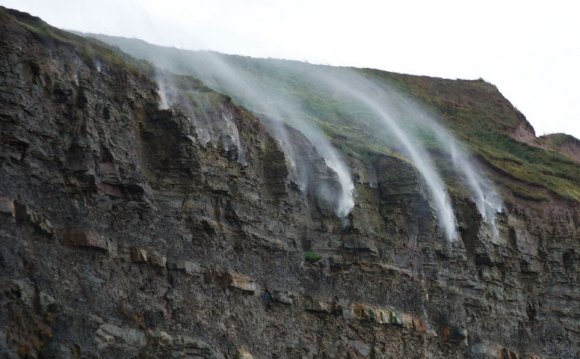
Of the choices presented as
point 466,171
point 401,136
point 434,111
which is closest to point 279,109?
point 401,136

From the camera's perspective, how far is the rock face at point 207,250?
23484 millimetres

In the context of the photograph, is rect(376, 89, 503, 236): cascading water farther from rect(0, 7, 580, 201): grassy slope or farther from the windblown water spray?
the windblown water spray

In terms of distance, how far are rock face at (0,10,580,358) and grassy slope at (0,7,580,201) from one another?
157 centimetres

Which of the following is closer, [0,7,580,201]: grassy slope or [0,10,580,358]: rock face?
[0,10,580,358]: rock face

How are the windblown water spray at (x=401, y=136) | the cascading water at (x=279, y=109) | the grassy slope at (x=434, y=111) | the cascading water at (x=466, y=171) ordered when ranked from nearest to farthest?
the cascading water at (x=279, y=109), the windblown water spray at (x=401, y=136), the grassy slope at (x=434, y=111), the cascading water at (x=466, y=171)

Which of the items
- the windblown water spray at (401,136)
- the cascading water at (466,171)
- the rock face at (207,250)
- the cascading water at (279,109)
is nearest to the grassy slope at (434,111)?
the cascading water at (279,109)

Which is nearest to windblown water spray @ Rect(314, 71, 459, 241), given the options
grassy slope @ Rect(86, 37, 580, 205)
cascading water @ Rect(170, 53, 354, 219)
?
grassy slope @ Rect(86, 37, 580, 205)

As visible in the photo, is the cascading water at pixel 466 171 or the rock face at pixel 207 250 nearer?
the rock face at pixel 207 250

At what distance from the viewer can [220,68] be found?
41625 millimetres

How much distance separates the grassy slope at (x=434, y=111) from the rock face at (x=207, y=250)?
5.14 feet

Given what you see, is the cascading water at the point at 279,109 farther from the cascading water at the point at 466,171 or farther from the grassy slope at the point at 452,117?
the cascading water at the point at 466,171

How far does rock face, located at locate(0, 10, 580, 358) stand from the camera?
23.5m

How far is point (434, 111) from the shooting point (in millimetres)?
48750

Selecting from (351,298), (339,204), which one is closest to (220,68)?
(339,204)
